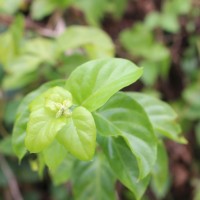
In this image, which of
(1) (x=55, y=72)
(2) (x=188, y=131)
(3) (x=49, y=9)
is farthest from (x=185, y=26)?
(1) (x=55, y=72)

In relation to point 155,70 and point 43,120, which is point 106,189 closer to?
point 43,120

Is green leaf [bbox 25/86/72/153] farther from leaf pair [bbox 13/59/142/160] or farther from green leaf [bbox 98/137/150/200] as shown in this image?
green leaf [bbox 98/137/150/200]

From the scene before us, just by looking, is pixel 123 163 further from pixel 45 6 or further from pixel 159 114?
pixel 45 6

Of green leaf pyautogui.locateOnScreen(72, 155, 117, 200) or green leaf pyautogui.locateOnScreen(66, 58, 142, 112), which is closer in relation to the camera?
green leaf pyautogui.locateOnScreen(66, 58, 142, 112)

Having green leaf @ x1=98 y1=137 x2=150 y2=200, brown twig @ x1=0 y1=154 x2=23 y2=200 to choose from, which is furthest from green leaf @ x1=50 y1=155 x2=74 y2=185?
brown twig @ x1=0 y1=154 x2=23 y2=200

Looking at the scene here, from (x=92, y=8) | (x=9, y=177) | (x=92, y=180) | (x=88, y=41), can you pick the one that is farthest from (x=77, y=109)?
(x=92, y=8)

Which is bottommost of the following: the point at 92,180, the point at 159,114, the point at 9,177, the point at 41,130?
the point at 9,177

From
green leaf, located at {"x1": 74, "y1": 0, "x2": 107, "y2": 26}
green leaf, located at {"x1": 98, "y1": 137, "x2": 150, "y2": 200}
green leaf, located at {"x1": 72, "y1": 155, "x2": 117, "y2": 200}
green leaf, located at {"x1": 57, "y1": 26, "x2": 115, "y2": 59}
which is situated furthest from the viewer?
green leaf, located at {"x1": 74, "y1": 0, "x2": 107, "y2": 26}
